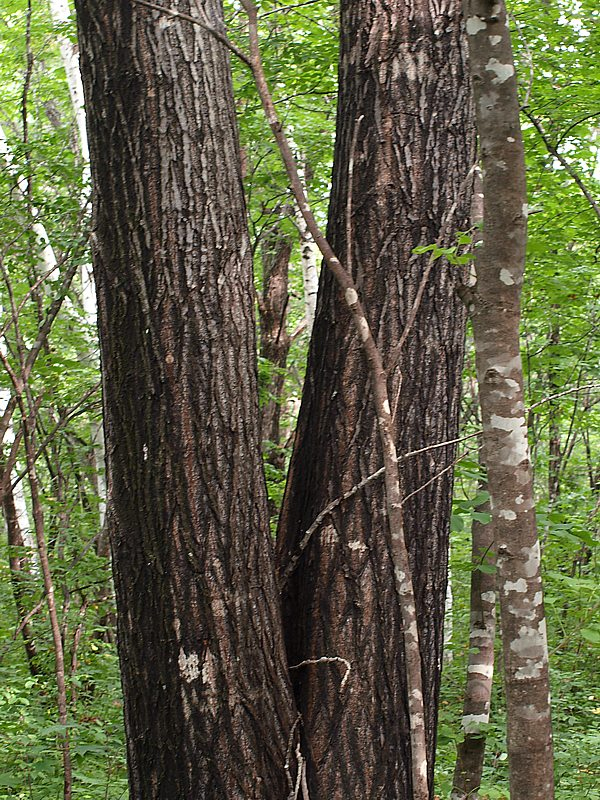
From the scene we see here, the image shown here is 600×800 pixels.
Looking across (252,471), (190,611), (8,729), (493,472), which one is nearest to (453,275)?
(252,471)

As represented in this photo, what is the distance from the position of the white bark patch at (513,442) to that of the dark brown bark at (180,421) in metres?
0.93

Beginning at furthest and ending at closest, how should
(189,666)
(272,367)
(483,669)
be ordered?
(272,367), (483,669), (189,666)

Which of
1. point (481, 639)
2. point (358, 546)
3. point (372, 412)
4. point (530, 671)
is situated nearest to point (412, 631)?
point (358, 546)

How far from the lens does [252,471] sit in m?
2.32

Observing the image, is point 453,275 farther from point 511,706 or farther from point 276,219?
point 276,219

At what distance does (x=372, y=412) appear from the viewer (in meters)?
2.44

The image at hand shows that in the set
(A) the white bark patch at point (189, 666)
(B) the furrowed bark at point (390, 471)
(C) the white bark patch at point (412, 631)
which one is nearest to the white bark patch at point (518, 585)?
(B) the furrowed bark at point (390, 471)

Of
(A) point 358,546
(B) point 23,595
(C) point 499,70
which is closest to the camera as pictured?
(C) point 499,70

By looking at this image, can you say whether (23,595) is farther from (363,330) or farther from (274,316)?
(363,330)

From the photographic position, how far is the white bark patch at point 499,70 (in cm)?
148

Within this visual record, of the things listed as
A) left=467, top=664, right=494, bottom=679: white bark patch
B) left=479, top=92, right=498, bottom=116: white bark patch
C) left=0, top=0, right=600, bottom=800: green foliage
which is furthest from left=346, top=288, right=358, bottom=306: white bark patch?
left=467, top=664, right=494, bottom=679: white bark patch

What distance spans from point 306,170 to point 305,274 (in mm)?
980

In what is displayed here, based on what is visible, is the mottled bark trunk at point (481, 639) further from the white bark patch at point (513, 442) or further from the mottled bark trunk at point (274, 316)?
the mottled bark trunk at point (274, 316)

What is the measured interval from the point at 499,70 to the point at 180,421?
1245 mm
